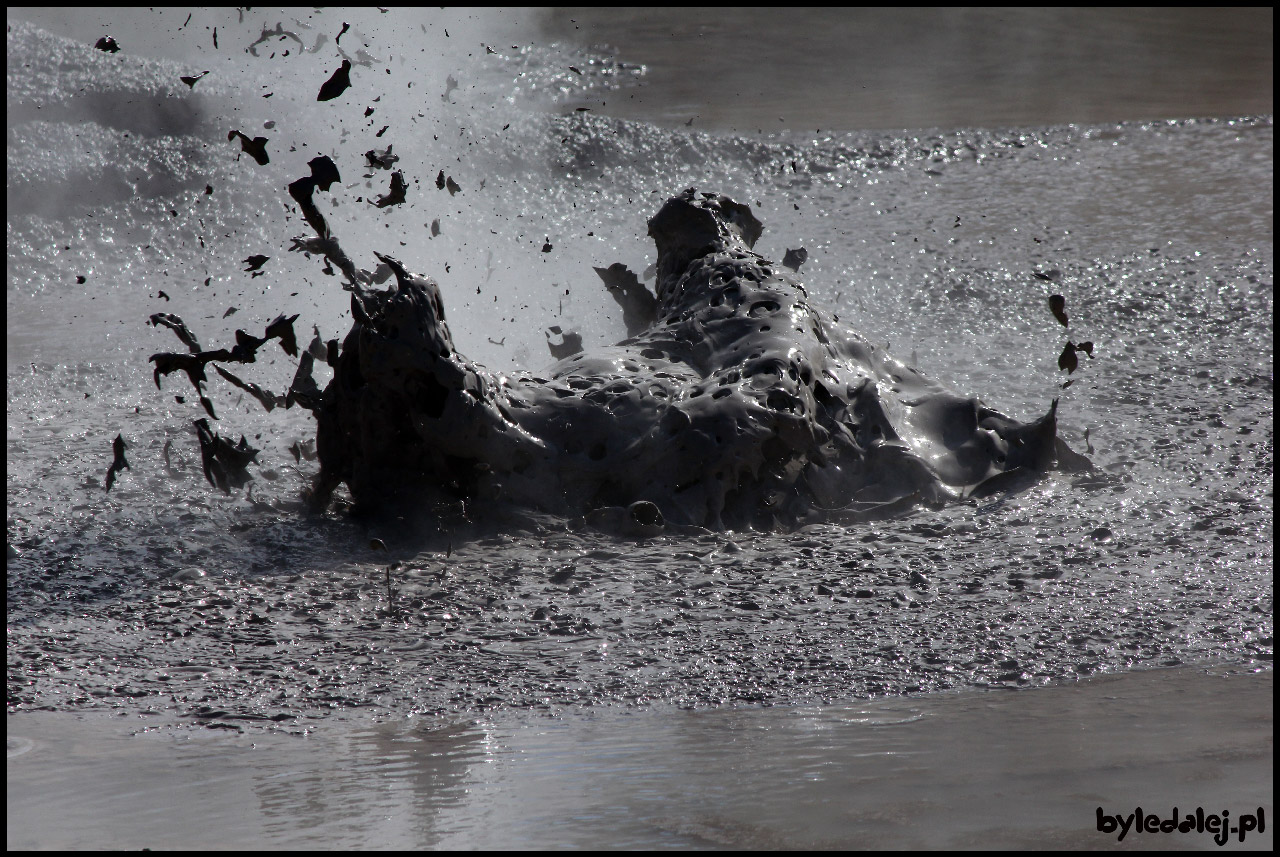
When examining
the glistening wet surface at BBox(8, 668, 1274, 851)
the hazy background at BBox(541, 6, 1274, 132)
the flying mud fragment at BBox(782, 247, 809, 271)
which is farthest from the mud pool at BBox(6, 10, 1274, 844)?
the hazy background at BBox(541, 6, 1274, 132)

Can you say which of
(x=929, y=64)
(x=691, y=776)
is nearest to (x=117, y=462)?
(x=691, y=776)

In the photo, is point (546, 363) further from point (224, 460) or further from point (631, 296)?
point (224, 460)

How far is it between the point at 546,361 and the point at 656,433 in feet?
6.06

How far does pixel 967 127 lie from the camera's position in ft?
32.9

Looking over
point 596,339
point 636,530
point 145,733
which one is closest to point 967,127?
point 596,339

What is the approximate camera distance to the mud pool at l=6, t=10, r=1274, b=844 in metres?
3.14

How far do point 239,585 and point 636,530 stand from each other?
114 centimetres

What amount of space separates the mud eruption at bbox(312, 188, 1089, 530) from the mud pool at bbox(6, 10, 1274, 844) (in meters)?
0.15

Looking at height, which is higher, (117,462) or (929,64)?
(929,64)

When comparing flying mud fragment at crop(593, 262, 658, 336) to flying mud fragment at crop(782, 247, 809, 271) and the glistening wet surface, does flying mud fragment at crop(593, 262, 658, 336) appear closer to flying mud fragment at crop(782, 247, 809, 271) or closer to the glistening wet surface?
flying mud fragment at crop(782, 247, 809, 271)

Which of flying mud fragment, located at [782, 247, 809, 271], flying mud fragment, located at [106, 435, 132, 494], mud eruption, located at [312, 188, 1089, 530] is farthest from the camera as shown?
flying mud fragment, located at [782, 247, 809, 271]

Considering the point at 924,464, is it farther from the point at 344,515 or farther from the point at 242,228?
the point at 242,228

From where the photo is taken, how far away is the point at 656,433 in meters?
4.24

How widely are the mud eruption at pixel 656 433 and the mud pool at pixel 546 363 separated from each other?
0.15 m
